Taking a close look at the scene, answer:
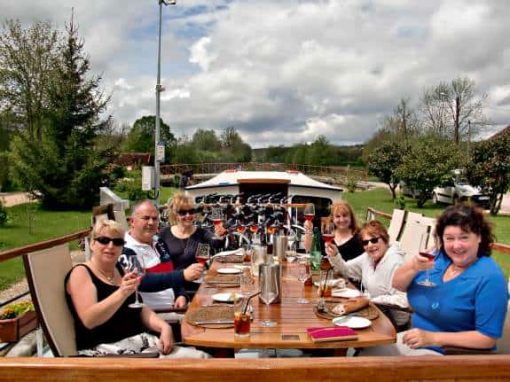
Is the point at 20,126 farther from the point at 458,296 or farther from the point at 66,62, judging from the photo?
the point at 458,296

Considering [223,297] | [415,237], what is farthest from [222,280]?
[415,237]

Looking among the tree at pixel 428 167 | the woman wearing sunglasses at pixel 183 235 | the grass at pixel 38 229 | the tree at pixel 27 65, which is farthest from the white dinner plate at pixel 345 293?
the tree at pixel 27 65

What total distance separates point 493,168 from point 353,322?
18.1 meters

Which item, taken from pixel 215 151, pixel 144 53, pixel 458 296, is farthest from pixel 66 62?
pixel 215 151

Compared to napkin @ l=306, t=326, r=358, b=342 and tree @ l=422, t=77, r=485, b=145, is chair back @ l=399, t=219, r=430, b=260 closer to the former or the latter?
napkin @ l=306, t=326, r=358, b=342

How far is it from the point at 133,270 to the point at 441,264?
1.70m

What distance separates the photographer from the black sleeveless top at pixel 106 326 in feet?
8.27

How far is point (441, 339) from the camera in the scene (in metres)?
2.27

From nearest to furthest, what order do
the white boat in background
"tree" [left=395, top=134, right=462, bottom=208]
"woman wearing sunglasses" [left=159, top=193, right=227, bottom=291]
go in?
"woman wearing sunglasses" [left=159, top=193, right=227, bottom=291] < the white boat in background < "tree" [left=395, top=134, right=462, bottom=208]

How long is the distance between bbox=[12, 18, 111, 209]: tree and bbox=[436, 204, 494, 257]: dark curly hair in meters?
17.4

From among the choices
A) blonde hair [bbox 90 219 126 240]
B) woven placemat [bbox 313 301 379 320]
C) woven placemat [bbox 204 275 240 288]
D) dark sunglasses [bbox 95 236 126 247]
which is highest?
blonde hair [bbox 90 219 126 240]

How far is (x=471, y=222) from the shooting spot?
2428 millimetres

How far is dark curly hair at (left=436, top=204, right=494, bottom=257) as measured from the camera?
2.43 metres

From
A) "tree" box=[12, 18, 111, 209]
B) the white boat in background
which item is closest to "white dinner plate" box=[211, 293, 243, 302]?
the white boat in background
